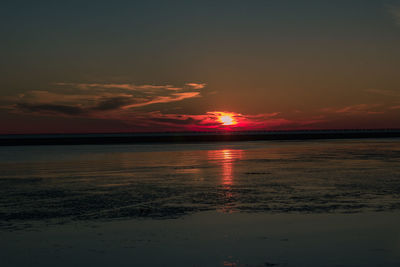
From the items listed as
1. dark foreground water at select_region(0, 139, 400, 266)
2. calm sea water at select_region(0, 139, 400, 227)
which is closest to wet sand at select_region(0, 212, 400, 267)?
dark foreground water at select_region(0, 139, 400, 266)

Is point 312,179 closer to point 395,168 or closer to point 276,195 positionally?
point 276,195

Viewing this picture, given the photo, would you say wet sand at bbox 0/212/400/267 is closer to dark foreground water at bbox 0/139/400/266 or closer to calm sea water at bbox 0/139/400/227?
dark foreground water at bbox 0/139/400/266

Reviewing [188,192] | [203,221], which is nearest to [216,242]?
[203,221]

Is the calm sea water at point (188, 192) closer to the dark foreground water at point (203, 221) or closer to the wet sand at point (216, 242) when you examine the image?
the dark foreground water at point (203, 221)

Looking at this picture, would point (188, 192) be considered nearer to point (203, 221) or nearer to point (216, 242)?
point (203, 221)

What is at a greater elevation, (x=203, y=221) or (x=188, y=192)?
(x=188, y=192)

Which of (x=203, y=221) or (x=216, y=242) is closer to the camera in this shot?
(x=216, y=242)

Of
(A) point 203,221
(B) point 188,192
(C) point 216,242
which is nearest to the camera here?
(C) point 216,242

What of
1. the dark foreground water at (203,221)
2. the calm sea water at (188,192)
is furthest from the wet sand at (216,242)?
the calm sea water at (188,192)

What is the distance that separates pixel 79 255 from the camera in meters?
8.59

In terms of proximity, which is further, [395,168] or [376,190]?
[395,168]

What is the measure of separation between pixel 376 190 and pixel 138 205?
8.57 metres

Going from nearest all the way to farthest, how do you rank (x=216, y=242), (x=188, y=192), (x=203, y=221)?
(x=216, y=242) → (x=203, y=221) → (x=188, y=192)

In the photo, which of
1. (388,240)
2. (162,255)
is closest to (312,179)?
(388,240)
